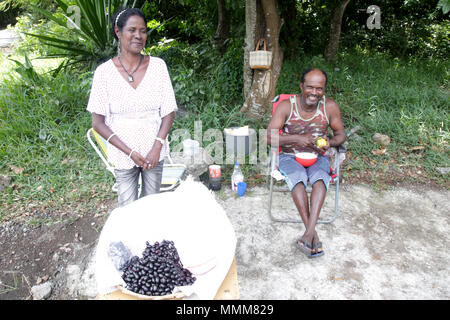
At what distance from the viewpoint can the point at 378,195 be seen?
3762 mm

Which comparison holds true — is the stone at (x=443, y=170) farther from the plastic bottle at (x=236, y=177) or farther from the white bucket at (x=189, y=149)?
the white bucket at (x=189, y=149)

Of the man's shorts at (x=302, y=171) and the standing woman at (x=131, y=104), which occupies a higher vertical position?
the standing woman at (x=131, y=104)

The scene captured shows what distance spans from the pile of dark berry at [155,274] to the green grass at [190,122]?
2.23 metres

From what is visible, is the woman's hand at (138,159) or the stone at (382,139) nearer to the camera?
the woman's hand at (138,159)

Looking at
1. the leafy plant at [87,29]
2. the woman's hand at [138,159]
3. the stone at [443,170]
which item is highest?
the leafy plant at [87,29]

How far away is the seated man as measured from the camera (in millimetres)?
2963

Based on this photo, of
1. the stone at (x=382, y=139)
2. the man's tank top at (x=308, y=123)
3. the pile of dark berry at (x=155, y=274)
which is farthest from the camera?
the stone at (x=382, y=139)

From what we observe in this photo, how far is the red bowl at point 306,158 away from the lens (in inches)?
122

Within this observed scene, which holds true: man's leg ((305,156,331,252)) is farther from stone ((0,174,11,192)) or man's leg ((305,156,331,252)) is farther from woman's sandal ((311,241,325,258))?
stone ((0,174,11,192))

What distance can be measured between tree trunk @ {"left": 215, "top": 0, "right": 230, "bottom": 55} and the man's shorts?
3904mm

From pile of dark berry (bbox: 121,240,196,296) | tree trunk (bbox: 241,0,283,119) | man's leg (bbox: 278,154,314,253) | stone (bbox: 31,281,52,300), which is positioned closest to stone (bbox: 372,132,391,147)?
tree trunk (bbox: 241,0,283,119)

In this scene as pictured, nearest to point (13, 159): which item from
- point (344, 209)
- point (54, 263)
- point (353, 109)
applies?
point (54, 263)

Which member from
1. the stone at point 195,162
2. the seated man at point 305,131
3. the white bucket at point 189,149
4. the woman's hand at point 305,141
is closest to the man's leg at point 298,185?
the seated man at point 305,131
